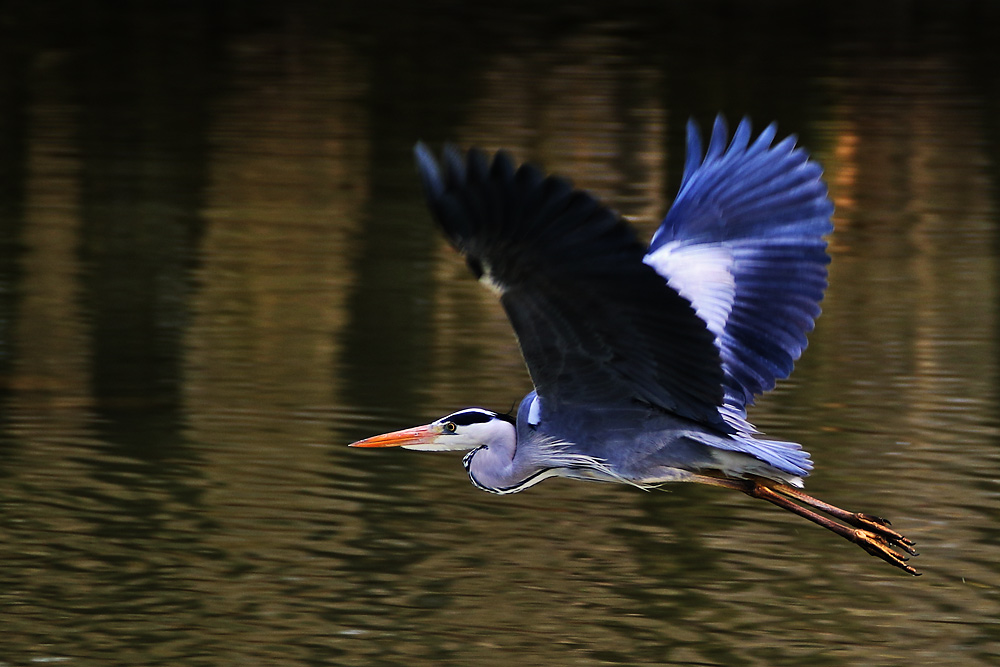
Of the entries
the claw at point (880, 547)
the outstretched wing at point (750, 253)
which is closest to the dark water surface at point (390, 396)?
the claw at point (880, 547)

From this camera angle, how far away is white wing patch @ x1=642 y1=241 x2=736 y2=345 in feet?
21.6

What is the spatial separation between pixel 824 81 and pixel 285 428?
50.3ft

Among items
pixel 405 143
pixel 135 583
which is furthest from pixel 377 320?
pixel 405 143

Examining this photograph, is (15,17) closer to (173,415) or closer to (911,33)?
(911,33)

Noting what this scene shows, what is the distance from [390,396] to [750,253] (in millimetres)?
3067

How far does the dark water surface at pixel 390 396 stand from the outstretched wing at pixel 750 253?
0.90 meters

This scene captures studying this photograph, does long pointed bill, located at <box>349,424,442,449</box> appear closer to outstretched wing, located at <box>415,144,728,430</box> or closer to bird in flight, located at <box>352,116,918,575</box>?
bird in flight, located at <box>352,116,918,575</box>

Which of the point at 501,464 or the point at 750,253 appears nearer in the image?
the point at 501,464

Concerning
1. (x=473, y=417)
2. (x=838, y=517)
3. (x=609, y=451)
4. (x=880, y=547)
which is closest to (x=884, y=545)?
(x=880, y=547)

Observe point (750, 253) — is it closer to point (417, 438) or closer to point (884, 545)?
point (884, 545)

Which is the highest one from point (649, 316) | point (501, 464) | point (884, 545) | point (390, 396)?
point (649, 316)

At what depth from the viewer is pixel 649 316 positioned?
5.44m

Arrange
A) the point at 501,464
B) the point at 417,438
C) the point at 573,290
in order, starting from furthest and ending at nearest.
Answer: the point at 417,438
the point at 501,464
the point at 573,290

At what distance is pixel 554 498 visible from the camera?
312 inches
